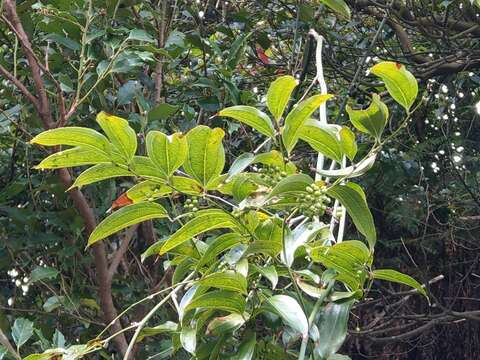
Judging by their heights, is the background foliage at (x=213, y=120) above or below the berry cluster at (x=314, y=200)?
below

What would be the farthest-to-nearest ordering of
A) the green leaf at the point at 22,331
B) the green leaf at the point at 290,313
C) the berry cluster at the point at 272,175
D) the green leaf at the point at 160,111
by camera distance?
the green leaf at the point at 160,111 < the green leaf at the point at 22,331 < the berry cluster at the point at 272,175 < the green leaf at the point at 290,313

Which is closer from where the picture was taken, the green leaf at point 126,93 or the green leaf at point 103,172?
the green leaf at point 103,172

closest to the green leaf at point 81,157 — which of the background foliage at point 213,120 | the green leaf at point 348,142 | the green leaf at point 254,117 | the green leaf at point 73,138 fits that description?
the green leaf at point 73,138

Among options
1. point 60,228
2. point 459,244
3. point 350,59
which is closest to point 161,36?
point 60,228

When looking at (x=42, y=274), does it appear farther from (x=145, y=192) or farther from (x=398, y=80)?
(x=398, y=80)

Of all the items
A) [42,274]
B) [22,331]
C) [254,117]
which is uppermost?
[254,117]

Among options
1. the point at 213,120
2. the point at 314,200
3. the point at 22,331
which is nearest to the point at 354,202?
the point at 314,200

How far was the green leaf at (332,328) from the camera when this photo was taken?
0.68 m

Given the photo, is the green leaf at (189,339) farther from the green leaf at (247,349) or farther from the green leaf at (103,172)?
the green leaf at (103,172)

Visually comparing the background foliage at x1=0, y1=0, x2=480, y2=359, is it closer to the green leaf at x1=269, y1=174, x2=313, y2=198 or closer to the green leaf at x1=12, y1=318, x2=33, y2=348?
the green leaf at x1=12, y1=318, x2=33, y2=348

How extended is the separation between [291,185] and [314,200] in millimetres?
29

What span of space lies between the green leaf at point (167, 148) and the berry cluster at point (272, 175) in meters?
0.11

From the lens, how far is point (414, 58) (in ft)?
8.03

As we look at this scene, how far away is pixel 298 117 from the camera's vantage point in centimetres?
72
